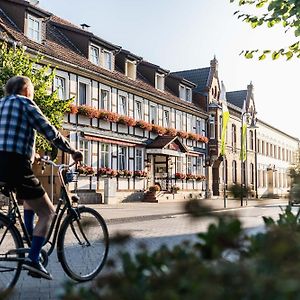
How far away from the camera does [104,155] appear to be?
27906mm

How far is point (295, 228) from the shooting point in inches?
88.5

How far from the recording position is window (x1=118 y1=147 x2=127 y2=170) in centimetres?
2927

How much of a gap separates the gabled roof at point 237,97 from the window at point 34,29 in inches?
1324

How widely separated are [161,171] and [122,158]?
200 inches

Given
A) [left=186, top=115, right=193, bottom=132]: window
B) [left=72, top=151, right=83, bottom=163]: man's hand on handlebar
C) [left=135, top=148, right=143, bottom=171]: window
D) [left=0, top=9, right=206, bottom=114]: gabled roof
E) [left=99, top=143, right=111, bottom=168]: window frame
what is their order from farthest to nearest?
[left=186, top=115, right=193, bottom=132]: window
[left=135, top=148, right=143, bottom=171]: window
[left=99, top=143, right=111, bottom=168]: window frame
[left=0, top=9, right=206, bottom=114]: gabled roof
[left=72, top=151, right=83, bottom=163]: man's hand on handlebar

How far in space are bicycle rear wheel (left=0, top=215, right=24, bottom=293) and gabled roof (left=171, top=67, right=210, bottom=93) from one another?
127 ft

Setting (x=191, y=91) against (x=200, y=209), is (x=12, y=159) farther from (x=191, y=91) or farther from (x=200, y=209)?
(x=191, y=91)

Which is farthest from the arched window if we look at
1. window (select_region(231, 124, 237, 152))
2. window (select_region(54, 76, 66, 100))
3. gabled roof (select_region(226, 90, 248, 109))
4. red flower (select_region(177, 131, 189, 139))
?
window (select_region(54, 76, 66, 100))

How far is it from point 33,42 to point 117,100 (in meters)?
6.66

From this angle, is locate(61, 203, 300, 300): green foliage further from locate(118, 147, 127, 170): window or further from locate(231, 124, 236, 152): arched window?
locate(231, 124, 236, 152): arched window

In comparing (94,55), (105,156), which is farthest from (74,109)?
(94,55)

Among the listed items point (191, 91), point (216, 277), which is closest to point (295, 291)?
point (216, 277)

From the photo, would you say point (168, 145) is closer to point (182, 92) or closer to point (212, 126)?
point (182, 92)

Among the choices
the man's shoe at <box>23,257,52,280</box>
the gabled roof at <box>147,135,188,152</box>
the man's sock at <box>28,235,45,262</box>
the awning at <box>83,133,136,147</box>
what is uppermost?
the gabled roof at <box>147,135,188,152</box>
